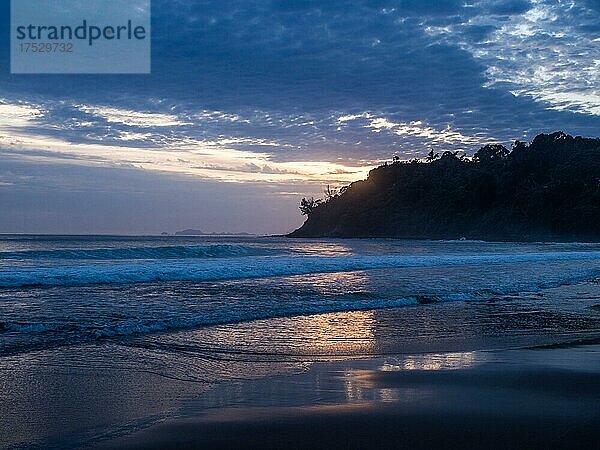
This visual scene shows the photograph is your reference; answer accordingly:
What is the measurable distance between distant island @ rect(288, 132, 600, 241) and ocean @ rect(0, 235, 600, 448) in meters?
72.2

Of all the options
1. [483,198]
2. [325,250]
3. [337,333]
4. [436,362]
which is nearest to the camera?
[436,362]

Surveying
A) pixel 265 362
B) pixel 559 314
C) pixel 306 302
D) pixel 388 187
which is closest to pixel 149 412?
pixel 265 362

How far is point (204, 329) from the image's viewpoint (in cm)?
889

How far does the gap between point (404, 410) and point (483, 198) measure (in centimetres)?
9637

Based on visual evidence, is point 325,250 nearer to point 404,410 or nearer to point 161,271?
point 161,271

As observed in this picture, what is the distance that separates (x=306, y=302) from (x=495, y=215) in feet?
275

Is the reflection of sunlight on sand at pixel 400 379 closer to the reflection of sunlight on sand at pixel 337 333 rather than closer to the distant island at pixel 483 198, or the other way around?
the reflection of sunlight on sand at pixel 337 333

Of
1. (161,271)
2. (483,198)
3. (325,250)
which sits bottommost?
(325,250)

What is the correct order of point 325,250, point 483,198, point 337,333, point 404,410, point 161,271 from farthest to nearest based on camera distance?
point 483,198
point 325,250
point 161,271
point 337,333
point 404,410

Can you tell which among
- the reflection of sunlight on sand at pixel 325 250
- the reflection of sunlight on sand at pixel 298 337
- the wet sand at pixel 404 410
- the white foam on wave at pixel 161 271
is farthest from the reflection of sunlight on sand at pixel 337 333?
the reflection of sunlight on sand at pixel 325 250

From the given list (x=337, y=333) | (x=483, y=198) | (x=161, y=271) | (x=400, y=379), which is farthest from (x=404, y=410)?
(x=483, y=198)

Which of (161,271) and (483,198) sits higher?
(483,198)

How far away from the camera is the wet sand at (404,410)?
13.3 ft

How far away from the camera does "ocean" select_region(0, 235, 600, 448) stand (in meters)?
5.05
